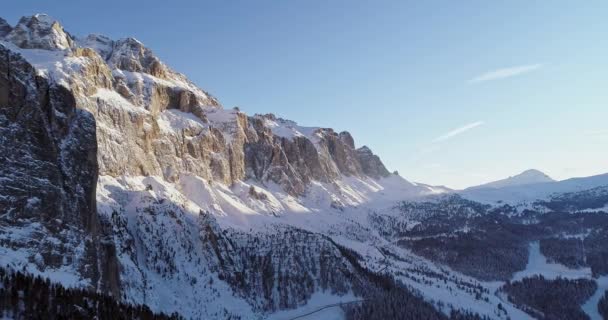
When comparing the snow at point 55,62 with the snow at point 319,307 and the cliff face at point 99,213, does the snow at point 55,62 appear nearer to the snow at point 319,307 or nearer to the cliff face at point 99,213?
the cliff face at point 99,213

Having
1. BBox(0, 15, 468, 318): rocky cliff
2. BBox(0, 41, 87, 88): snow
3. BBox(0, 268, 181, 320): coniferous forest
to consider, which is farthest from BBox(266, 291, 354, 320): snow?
BBox(0, 41, 87, 88): snow

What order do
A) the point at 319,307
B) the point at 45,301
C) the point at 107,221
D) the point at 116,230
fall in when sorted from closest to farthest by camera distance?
the point at 45,301 → the point at 107,221 → the point at 116,230 → the point at 319,307

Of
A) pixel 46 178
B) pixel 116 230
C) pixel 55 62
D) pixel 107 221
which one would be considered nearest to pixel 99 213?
pixel 107 221

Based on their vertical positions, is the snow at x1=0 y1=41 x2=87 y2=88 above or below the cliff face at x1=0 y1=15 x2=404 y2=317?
above

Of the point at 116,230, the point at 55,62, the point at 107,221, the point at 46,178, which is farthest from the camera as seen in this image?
the point at 55,62

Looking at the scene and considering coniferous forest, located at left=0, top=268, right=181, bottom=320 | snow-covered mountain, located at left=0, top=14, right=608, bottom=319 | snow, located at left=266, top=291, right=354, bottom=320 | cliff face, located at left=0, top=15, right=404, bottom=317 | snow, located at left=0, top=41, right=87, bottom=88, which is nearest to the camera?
coniferous forest, located at left=0, top=268, right=181, bottom=320

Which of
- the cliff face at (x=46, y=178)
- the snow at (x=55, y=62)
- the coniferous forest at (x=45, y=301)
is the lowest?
the coniferous forest at (x=45, y=301)

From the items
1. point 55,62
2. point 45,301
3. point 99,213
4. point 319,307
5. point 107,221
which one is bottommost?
point 319,307

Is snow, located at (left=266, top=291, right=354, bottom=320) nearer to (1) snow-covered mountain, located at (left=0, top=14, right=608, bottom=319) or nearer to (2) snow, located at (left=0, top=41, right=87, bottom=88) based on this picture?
(1) snow-covered mountain, located at (left=0, top=14, right=608, bottom=319)

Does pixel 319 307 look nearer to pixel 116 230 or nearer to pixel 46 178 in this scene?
pixel 116 230

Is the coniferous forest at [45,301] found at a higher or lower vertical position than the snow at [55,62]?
lower

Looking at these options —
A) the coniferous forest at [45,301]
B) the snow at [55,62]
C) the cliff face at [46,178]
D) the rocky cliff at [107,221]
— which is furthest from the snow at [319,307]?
the snow at [55,62]
